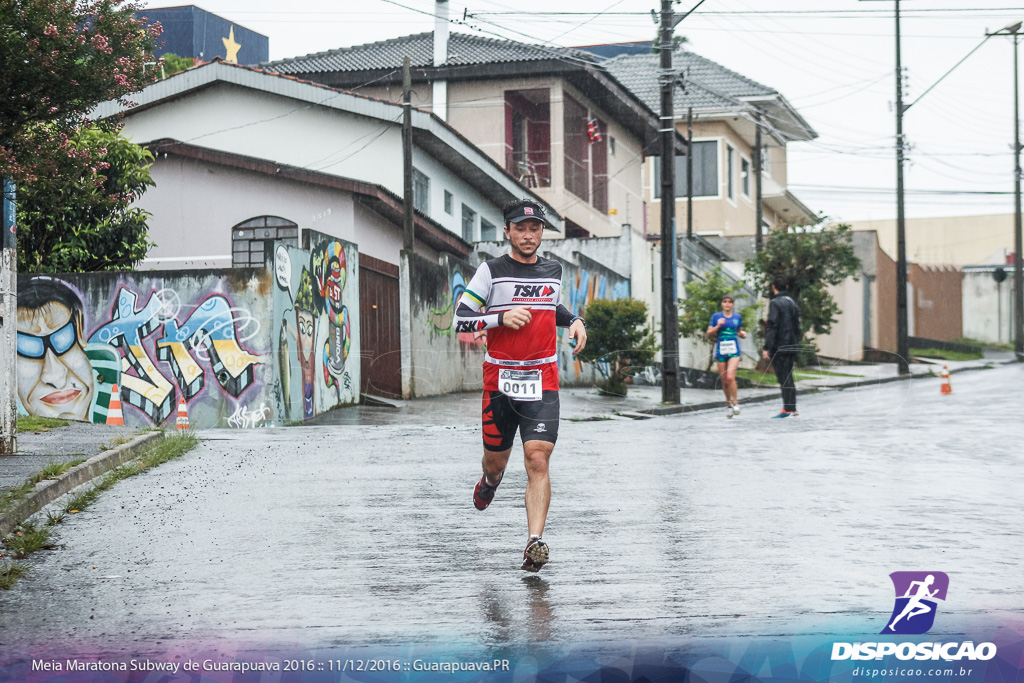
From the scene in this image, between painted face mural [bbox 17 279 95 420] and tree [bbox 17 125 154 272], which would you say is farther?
tree [bbox 17 125 154 272]

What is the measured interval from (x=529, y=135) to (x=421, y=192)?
775 centimetres

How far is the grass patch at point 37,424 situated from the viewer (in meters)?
12.7

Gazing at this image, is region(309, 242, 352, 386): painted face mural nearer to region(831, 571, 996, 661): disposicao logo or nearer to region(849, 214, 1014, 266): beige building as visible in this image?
region(831, 571, 996, 661): disposicao logo

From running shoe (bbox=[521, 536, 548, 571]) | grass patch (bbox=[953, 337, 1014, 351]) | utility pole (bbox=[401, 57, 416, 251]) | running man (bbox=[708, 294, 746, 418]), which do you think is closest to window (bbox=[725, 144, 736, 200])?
grass patch (bbox=[953, 337, 1014, 351])

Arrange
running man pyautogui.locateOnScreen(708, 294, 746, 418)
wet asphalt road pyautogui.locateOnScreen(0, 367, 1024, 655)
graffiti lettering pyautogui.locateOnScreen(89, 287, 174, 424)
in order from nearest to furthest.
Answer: wet asphalt road pyautogui.locateOnScreen(0, 367, 1024, 655) < graffiti lettering pyautogui.locateOnScreen(89, 287, 174, 424) < running man pyautogui.locateOnScreen(708, 294, 746, 418)

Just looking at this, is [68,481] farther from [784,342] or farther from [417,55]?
[417,55]

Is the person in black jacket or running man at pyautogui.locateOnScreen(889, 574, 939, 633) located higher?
the person in black jacket

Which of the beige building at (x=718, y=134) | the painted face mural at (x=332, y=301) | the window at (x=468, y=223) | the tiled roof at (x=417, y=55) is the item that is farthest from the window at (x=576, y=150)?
the painted face mural at (x=332, y=301)

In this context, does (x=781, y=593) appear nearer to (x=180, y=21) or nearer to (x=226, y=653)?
(x=226, y=653)

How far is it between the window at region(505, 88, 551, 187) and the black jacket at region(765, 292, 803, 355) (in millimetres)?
16577

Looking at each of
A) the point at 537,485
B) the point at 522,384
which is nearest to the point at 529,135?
the point at 522,384

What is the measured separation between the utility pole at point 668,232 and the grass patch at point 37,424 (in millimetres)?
10339

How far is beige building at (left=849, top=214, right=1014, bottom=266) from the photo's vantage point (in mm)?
76750

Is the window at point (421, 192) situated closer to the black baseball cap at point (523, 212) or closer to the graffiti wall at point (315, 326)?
the graffiti wall at point (315, 326)
